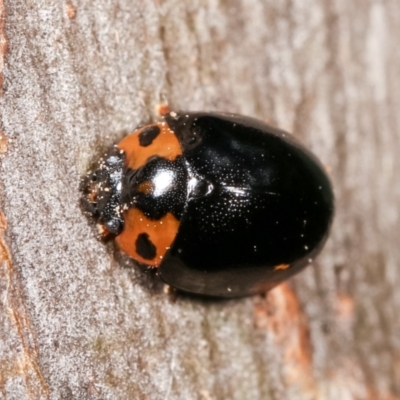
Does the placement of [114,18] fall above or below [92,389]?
above

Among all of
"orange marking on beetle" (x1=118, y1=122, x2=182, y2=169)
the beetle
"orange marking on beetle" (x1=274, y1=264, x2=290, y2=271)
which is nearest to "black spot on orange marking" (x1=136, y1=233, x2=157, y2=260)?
the beetle

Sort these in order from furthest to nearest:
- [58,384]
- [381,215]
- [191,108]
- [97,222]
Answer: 1. [381,215]
2. [191,108]
3. [97,222]
4. [58,384]

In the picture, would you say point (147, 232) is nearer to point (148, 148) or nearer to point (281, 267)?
point (148, 148)

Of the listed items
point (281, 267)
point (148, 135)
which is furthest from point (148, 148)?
point (281, 267)

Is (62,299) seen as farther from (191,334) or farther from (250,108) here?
(250,108)

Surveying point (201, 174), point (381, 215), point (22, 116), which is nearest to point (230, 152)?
point (201, 174)
